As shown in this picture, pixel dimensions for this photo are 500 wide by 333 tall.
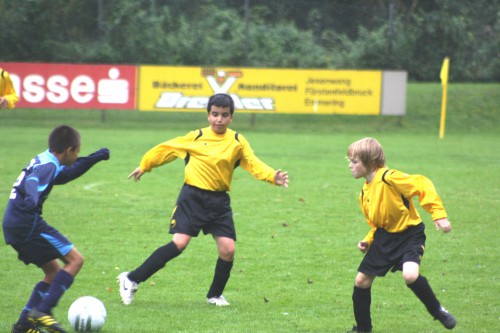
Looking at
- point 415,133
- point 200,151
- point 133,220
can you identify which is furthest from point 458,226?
point 415,133

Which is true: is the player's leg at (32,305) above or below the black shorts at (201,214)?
below

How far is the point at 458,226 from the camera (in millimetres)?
10828

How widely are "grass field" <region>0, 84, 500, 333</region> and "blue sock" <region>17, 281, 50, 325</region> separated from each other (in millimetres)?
388

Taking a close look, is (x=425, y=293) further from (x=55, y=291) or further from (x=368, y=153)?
(x=55, y=291)

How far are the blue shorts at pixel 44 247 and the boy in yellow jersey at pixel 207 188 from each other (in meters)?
1.13

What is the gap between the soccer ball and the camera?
19.4 ft

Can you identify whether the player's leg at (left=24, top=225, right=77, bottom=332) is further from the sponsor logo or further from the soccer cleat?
the sponsor logo

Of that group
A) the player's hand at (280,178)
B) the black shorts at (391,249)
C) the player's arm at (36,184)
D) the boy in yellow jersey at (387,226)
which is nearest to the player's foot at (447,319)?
the boy in yellow jersey at (387,226)

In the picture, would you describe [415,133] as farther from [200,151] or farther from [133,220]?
[200,151]

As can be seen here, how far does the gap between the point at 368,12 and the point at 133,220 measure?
2099 centimetres

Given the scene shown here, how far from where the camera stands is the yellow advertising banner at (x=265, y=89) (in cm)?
2530

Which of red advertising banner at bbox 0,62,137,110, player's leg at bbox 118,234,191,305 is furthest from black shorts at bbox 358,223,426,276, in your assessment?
red advertising banner at bbox 0,62,137,110

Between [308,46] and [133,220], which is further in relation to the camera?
[308,46]

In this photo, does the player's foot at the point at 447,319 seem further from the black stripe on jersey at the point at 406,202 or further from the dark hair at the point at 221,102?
the dark hair at the point at 221,102
